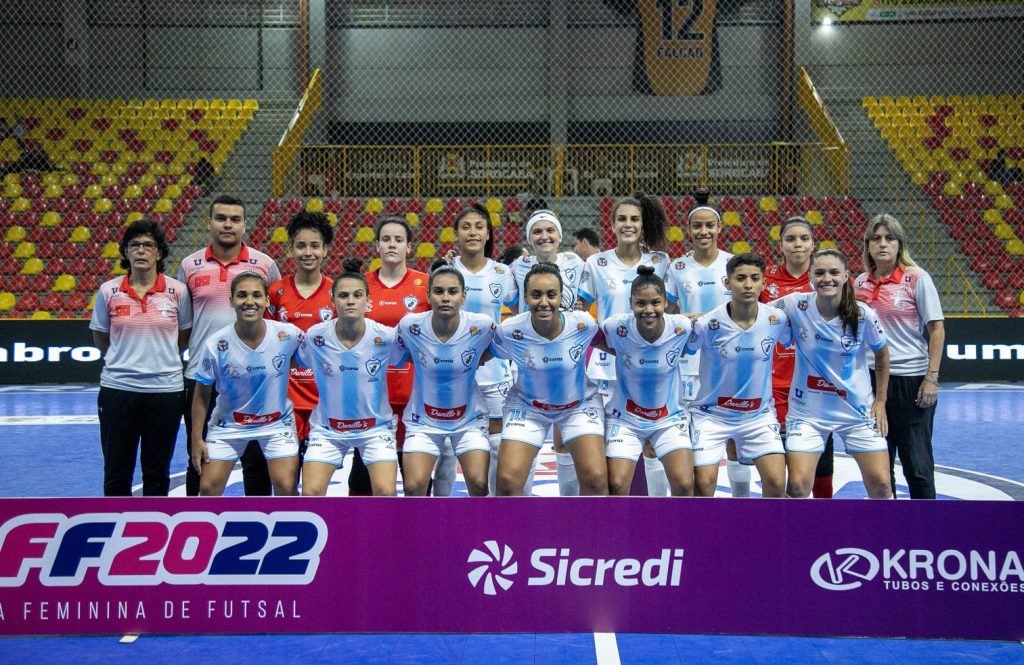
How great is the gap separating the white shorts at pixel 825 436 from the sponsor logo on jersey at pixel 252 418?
259 centimetres

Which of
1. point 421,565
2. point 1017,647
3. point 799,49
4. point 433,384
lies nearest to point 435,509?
point 421,565

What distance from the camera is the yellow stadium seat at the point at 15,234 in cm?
1588

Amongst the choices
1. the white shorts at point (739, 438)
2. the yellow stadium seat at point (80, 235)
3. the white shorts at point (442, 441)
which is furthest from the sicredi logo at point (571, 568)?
the yellow stadium seat at point (80, 235)

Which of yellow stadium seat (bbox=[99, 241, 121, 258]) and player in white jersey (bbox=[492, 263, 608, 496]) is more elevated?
yellow stadium seat (bbox=[99, 241, 121, 258])

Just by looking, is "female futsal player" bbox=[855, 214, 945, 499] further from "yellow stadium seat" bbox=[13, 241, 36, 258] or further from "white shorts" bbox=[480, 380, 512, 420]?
"yellow stadium seat" bbox=[13, 241, 36, 258]

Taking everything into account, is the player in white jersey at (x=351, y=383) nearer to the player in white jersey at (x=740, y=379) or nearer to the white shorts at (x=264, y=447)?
the white shorts at (x=264, y=447)

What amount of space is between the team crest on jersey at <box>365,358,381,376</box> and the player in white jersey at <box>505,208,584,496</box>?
974 millimetres

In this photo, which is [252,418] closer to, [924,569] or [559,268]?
[559,268]

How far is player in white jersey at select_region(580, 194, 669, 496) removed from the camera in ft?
18.7

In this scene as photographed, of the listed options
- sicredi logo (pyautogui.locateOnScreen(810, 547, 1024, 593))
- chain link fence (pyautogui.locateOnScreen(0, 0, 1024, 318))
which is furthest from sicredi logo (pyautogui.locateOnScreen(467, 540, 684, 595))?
chain link fence (pyautogui.locateOnScreen(0, 0, 1024, 318))

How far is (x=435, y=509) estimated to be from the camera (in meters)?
4.13

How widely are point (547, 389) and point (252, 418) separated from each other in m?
1.47

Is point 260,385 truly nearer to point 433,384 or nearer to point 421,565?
point 433,384

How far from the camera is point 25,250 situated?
51.1ft
